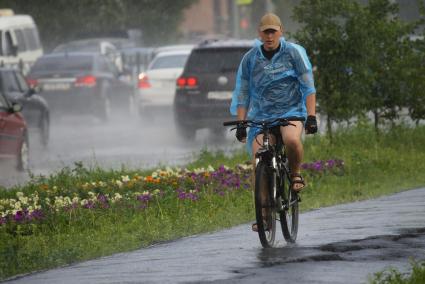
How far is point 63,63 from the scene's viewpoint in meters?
33.3

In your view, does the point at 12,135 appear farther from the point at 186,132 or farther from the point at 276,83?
the point at 276,83

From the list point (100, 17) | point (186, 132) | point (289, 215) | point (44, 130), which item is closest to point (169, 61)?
point (44, 130)

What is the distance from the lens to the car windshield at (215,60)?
25.0 meters

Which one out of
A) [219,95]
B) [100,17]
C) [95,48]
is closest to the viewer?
[219,95]

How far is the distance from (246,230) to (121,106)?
24959 millimetres

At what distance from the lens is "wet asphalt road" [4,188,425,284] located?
8633 millimetres

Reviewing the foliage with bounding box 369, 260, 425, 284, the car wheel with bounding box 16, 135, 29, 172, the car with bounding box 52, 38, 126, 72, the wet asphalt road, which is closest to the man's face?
the wet asphalt road

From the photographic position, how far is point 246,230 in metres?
11.8

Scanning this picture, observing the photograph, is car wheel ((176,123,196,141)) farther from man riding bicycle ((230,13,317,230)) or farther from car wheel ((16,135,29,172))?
man riding bicycle ((230,13,317,230))

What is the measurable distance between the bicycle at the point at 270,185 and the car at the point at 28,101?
49.7 feet

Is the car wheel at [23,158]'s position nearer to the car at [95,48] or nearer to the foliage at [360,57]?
the foliage at [360,57]

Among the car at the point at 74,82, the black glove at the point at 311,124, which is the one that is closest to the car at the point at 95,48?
the car at the point at 74,82

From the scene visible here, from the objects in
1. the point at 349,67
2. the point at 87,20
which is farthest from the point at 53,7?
the point at 349,67

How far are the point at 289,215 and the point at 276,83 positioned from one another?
0.94 metres
